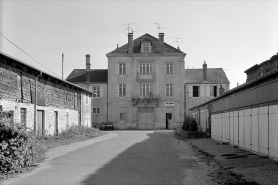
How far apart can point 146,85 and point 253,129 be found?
34142 millimetres

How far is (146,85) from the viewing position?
49531mm

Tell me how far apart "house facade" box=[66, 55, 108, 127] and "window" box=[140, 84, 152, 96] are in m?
4.99

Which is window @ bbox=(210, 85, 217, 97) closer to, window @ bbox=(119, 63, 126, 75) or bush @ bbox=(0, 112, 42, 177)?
window @ bbox=(119, 63, 126, 75)

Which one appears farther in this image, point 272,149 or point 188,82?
point 188,82

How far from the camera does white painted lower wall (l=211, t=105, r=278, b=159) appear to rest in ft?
43.2

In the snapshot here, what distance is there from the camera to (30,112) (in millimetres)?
21781

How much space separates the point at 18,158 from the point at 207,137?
19318mm

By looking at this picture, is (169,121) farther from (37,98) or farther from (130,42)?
(37,98)

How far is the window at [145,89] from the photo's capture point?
49.5 m

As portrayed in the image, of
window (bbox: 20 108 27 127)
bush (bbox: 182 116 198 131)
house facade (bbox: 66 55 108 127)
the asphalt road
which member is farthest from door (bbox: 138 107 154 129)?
the asphalt road

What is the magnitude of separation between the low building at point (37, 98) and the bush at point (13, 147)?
6.44m

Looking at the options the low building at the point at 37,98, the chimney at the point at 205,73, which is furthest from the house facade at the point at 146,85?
the low building at the point at 37,98

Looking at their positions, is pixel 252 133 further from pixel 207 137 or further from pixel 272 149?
pixel 207 137

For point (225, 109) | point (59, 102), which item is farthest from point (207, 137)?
point (59, 102)
